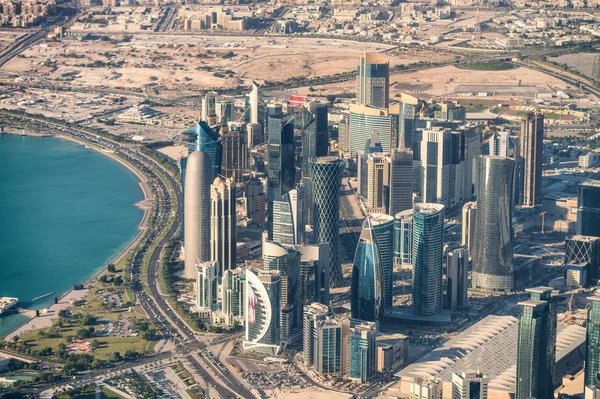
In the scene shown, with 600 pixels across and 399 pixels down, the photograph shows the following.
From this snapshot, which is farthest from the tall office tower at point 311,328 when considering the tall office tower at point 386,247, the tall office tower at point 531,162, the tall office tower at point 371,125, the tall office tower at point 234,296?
the tall office tower at point 371,125

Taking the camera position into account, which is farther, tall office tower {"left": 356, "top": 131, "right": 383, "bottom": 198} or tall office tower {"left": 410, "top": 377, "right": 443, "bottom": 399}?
tall office tower {"left": 356, "top": 131, "right": 383, "bottom": 198}

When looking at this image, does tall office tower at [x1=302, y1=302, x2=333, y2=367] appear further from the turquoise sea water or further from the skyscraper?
the turquoise sea water

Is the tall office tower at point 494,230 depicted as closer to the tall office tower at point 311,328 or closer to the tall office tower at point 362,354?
the tall office tower at point 311,328

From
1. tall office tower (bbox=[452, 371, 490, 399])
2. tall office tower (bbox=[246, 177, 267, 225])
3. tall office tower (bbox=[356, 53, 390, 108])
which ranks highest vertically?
tall office tower (bbox=[356, 53, 390, 108])

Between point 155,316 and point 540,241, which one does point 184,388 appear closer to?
point 155,316

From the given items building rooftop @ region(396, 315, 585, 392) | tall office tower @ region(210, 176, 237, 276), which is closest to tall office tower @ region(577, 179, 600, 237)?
building rooftop @ region(396, 315, 585, 392)
